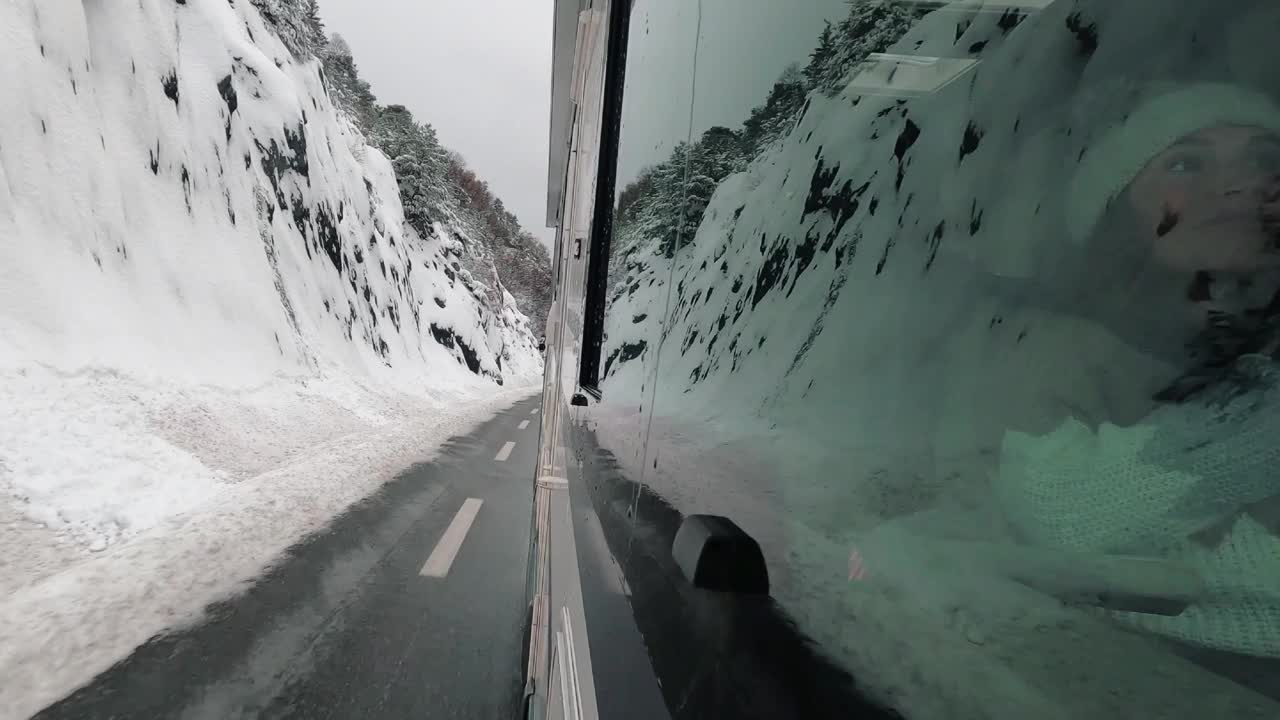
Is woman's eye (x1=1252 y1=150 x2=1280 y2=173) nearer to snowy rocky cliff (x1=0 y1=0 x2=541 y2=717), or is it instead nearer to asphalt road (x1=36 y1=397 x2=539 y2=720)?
asphalt road (x1=36 y1=397 x2=539 y2=720)

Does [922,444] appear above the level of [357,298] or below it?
below

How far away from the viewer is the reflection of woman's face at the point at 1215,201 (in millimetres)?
203

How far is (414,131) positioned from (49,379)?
2505 centimetres

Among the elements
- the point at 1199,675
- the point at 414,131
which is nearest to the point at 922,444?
the point at 1199,675

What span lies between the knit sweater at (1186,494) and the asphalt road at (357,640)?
2.55m

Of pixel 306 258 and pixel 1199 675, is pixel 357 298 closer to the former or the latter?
pixel 306 258

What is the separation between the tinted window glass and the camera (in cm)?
21

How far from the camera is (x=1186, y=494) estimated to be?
0.23 meters

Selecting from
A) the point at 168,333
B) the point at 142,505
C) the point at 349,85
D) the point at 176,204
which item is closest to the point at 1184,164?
the point at 142,505

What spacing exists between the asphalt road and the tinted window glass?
230 cm

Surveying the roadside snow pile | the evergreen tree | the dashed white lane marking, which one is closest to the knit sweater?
the evergreen tree

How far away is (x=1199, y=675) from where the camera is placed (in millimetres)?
208

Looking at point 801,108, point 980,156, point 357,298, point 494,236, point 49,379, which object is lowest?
point 49,379

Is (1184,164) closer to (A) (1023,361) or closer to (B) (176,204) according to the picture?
(A) (1023,361)
